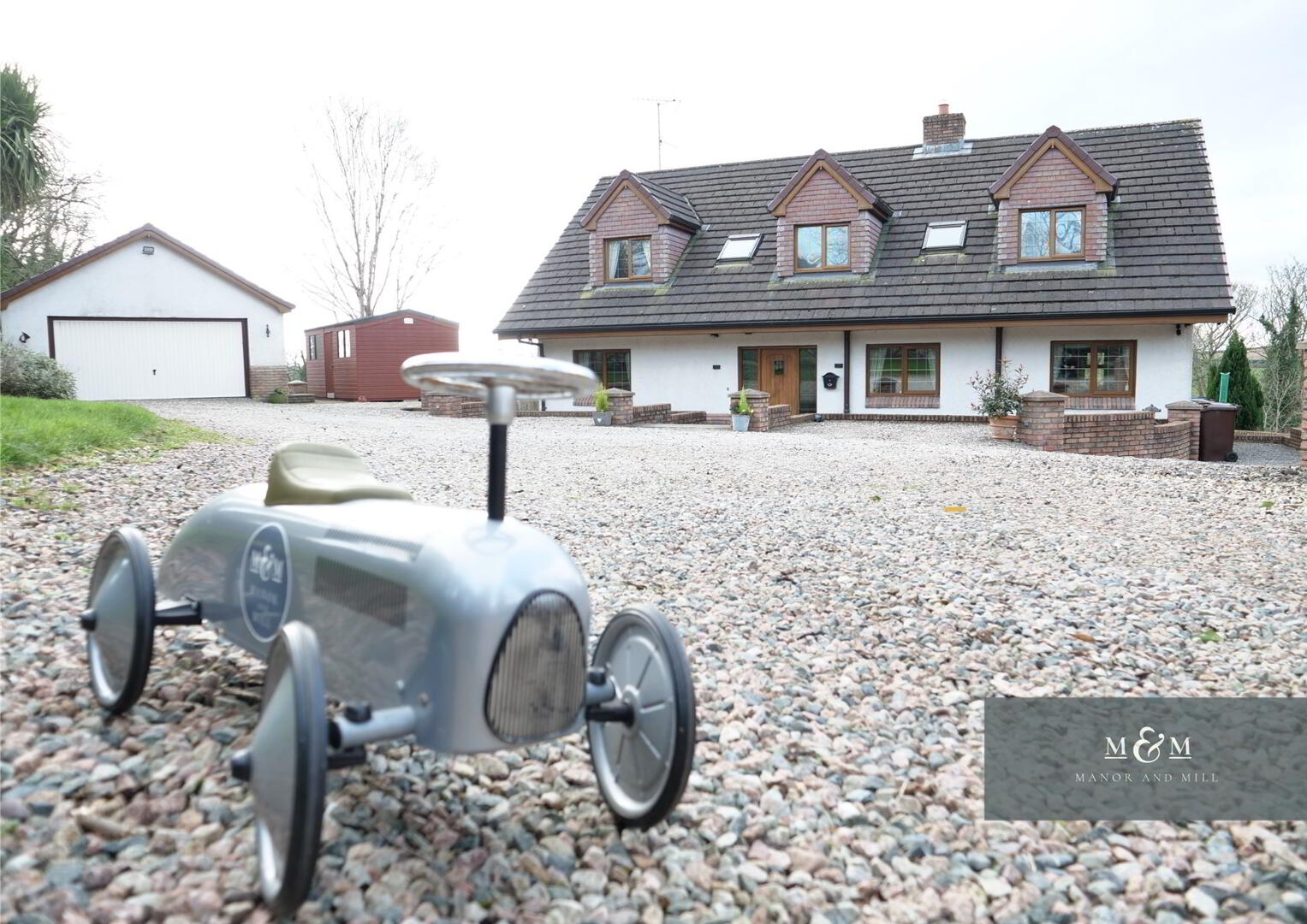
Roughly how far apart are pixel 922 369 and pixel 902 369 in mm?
405

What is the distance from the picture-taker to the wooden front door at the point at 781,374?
20.6m

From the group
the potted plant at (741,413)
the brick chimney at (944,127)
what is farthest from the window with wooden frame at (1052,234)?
Answer: the potted plant at (741,413)

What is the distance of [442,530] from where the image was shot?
7.68 feet

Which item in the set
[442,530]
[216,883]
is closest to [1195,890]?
[442,530]

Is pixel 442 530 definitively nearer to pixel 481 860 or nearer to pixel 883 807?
pixel 481 860

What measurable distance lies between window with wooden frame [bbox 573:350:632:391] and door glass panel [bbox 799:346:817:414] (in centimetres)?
407

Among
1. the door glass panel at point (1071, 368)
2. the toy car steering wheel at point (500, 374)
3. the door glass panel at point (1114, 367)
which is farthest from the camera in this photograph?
the door glass panel at point (1071, 368)

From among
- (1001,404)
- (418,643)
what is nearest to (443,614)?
(418,643)

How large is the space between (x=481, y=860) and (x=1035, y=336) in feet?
60.7

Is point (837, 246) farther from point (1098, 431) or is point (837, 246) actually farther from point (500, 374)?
point (500, 374)

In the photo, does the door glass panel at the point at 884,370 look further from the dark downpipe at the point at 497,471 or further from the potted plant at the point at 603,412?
the dark downpipe at the point at 497,471

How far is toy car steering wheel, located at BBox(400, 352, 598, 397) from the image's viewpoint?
2.30 m

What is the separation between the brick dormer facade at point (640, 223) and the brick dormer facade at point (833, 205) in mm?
2520
